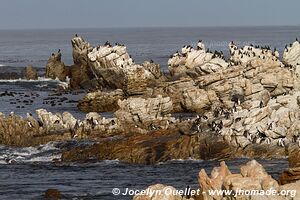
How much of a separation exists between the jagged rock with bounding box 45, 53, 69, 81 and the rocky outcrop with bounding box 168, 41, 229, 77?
27.1 m

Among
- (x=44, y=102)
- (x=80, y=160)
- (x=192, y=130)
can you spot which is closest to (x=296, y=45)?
(x=44, y=102)

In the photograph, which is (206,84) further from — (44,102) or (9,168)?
(9,168)

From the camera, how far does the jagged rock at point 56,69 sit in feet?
345

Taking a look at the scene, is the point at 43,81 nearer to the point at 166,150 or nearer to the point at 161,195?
the point at 166,150

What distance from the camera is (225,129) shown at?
46625 millimetres

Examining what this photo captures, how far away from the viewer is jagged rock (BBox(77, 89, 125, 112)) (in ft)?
237

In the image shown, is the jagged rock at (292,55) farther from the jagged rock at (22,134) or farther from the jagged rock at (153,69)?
the jagged rock at (22,134)

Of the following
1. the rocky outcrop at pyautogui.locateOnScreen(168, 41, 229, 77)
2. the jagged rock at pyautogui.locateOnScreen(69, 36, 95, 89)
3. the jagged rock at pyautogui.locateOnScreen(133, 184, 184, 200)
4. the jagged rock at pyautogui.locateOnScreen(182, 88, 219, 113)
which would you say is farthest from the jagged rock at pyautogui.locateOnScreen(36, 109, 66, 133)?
the jagged rock at pyautogui.locateOnScreen(69, 36, 95, 89)

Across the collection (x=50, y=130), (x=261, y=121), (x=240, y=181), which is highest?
(x=240, y=181)

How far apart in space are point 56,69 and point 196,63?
3547cm

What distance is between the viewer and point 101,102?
72.5 meters

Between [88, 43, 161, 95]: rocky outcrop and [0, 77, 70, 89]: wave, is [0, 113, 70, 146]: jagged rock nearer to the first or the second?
[88, 43, 161, 95]: rocky outcrop

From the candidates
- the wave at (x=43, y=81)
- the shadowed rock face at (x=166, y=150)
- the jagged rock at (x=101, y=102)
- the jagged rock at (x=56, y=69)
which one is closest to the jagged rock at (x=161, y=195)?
the shadowed rock face at (x=166, y=150)

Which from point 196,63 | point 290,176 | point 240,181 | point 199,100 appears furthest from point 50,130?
point 240,181
